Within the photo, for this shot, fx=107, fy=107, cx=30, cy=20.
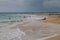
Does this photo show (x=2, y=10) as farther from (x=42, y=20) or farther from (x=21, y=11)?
(x=42, y=20)

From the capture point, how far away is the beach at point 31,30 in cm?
72

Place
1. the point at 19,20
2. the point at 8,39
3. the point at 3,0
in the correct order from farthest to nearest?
1. the point at 3,0
2. the point at 19,20
3. the point at 8,39

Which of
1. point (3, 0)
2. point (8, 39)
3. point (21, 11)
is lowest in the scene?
point (8, 39)

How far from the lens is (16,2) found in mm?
1046

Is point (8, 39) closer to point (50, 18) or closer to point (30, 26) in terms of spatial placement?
point (30, 26)

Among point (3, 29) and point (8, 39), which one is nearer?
point (8, 39)

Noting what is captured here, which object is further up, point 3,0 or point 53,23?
point 3,0

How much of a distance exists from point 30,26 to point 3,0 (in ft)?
1.32

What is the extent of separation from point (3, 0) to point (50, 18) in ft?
1.57

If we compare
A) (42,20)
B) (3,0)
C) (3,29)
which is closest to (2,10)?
(3,0)

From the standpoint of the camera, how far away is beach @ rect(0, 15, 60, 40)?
72 centimetres

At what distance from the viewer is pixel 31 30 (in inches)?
31.3

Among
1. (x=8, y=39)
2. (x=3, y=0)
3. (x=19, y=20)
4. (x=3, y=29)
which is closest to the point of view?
(x=8, y=39)

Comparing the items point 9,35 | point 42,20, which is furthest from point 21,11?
point 9,35
